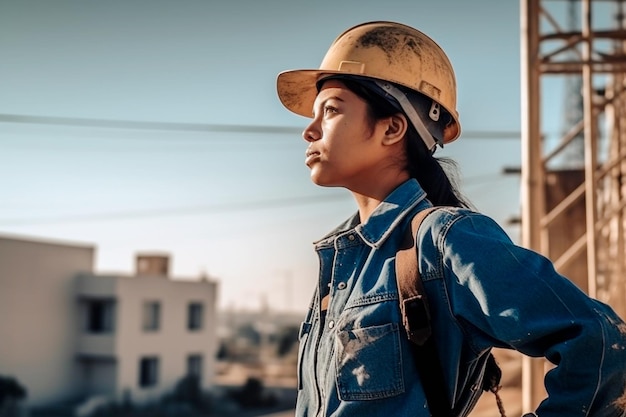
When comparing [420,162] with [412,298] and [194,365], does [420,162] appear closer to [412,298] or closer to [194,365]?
[412,298]

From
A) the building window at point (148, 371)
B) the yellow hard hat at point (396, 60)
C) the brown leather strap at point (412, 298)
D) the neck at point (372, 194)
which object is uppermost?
the yellow hard hat at point (396, 60)

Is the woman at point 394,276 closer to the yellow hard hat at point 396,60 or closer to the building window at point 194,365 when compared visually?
the yellow hard hat at point 396,60

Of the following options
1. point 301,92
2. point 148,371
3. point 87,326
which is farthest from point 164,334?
point 301,92

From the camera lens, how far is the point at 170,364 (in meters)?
38.7

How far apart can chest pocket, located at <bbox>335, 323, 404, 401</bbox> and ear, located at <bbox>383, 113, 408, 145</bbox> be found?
472 millimetres

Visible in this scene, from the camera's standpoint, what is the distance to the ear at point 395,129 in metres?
1.90

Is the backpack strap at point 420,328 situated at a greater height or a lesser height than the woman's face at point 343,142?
lesser

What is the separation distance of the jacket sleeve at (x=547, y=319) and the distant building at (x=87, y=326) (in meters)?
34.1

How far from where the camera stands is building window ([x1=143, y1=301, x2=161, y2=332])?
124ft

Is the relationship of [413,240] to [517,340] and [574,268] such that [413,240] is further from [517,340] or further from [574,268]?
[574,268]

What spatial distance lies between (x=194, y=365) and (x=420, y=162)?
39989 millimetres

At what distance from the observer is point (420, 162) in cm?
197

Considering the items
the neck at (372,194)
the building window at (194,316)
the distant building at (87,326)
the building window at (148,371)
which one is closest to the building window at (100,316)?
the distant building at (87,326)

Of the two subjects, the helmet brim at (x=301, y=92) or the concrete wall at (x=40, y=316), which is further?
the concrete wall at (x=40, y=316)
